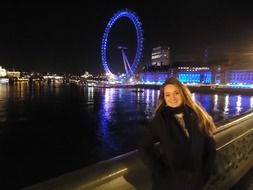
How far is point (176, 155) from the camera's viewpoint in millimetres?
1749

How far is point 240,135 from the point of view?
4.09 metres

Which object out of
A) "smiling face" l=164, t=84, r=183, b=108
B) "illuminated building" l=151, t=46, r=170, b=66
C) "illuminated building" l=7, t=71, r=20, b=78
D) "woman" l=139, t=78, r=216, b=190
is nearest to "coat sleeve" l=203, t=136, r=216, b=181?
"woman" l=139, t=78, r=216, b=190

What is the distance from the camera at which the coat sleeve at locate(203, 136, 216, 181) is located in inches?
71.1

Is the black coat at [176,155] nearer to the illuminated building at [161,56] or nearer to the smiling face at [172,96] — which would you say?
the smiling face at [172,96]

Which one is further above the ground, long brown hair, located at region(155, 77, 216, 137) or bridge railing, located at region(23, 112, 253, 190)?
long brown hair, located at region(155, 77, 216, 137)

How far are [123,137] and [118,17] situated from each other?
187ft

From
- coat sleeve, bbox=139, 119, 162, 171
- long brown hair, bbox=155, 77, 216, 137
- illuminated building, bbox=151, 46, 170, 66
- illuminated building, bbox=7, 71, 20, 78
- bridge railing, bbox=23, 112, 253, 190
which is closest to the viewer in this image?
bridge railing, bbox=23, 112, 253, 190

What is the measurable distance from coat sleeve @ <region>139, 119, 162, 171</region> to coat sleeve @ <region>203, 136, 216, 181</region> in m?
0.28

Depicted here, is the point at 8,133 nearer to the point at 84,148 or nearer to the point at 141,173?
the point at 84,148

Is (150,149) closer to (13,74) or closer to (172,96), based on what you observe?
(172,96)

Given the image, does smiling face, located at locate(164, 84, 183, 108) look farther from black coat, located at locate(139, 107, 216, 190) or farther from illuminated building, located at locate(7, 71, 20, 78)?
illuminated building, located at locate(7, 71, 20, 78)

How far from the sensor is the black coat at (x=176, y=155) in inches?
68.6

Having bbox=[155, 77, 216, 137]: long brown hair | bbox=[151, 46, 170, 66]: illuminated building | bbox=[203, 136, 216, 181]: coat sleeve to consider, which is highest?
bbox=[151, 46, 170, 66]: illuminated building

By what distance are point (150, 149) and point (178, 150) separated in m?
0.16
